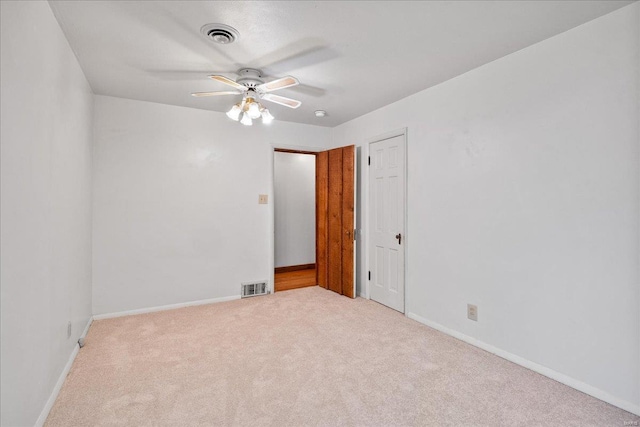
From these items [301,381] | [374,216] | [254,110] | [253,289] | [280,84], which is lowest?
[301,381]

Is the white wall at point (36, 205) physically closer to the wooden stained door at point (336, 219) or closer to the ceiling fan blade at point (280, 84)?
the ceiling fan blade at point (280, 84)

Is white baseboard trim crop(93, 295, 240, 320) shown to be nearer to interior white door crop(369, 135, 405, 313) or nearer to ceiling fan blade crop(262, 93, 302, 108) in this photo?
interior white door crop(369, 135, 405, 313)

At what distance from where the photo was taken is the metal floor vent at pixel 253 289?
4.27m

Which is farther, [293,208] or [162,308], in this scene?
[293,208]

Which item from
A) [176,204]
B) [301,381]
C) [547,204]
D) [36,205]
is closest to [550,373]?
[547,204]

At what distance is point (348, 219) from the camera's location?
433cm

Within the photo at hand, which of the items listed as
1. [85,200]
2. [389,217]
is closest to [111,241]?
[85,200]

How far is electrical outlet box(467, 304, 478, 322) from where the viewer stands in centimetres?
282

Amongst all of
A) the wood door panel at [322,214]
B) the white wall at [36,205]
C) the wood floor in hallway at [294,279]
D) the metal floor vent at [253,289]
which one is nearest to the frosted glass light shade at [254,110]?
the white wall at [36,205]

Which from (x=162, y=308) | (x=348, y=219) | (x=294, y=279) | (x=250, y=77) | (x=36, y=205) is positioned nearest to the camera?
(x=36, y=205)

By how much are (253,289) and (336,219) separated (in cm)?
150

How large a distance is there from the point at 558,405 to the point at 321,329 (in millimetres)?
1910

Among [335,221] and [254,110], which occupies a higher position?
[254,110]

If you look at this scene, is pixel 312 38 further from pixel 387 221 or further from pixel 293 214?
pixel 293 214
